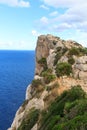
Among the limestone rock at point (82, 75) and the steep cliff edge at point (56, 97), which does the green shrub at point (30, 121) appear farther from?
the limestone rock at point (82, 75)

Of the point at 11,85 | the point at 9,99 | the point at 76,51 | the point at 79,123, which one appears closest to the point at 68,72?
the point at 76,51

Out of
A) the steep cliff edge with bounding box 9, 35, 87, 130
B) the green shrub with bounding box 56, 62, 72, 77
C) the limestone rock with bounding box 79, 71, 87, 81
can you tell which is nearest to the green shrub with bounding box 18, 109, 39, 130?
the steep cliff edge with bounding box 9, 35, 87, 130

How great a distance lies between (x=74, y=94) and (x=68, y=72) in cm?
2184

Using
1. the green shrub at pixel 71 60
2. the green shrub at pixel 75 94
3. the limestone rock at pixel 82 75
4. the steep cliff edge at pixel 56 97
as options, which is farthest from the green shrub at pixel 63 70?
the green shrub at pixel 75 94

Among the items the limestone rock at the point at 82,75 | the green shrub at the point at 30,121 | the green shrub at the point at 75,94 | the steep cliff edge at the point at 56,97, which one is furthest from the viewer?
the limestone rock at the point at 82,75

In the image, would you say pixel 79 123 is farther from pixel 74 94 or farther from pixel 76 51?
pixel 76 51

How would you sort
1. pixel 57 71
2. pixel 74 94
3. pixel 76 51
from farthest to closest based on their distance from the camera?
pixel 76 51, pixel 57 71, pixel 74 94

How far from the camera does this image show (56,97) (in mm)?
38188

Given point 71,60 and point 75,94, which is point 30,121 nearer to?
point 75,94

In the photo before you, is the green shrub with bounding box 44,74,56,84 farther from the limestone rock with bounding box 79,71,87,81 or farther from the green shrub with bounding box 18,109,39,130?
the green shrub with bounding box 18,109,39,130

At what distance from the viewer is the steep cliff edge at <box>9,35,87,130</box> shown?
27531mm

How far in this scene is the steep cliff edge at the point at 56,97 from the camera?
27531mm

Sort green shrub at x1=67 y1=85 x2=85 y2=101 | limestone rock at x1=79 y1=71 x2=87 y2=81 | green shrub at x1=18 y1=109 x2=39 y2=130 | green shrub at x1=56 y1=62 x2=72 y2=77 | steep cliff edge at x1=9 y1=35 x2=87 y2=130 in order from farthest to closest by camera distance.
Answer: green shrub at x1=56 y1=62 x2=72 y2=77 → limestone rock at x1=79 y1=71 x2=87 y2=81 → green shrub at x1=18 y1=109 x2=39 y2=130 → green shrub at x1=67 y1=85 x2=85 y2=101 → steep cliff edge at x1=9 y1=35 x2=87 y2=130

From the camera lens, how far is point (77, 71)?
54094 mm
